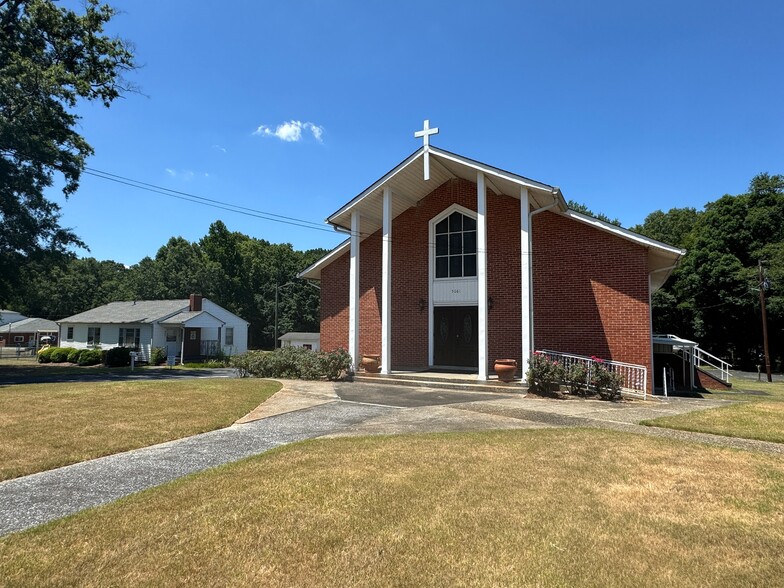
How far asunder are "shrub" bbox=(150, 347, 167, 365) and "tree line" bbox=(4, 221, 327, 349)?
2330 centimetres

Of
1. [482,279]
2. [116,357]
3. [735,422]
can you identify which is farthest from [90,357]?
[735,422]

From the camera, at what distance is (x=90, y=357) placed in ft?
109

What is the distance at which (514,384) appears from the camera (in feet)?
43.4

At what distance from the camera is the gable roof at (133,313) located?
3672cm

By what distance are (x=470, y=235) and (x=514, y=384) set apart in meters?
6.03

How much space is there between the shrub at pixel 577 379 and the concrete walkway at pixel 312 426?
73 cm

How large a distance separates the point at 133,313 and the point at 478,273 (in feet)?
110

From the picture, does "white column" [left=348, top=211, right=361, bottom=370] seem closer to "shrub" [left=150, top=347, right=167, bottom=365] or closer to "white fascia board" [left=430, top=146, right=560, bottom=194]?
"white fascia board" [left=430, top=146, right=560, bottom=194]

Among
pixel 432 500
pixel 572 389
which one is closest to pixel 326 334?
pixel 572 389

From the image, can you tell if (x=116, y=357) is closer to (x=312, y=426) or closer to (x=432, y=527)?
(x=312, y=426)

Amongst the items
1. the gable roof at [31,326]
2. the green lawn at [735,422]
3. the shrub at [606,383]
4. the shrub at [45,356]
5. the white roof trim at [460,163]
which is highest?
the white roof trim at [460,163]

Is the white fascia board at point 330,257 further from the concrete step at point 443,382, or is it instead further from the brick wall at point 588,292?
the brick wall at point 588,292

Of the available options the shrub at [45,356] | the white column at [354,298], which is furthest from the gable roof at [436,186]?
the shrub at [45,356]

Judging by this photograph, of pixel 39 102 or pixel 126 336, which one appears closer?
pixel 39 102
